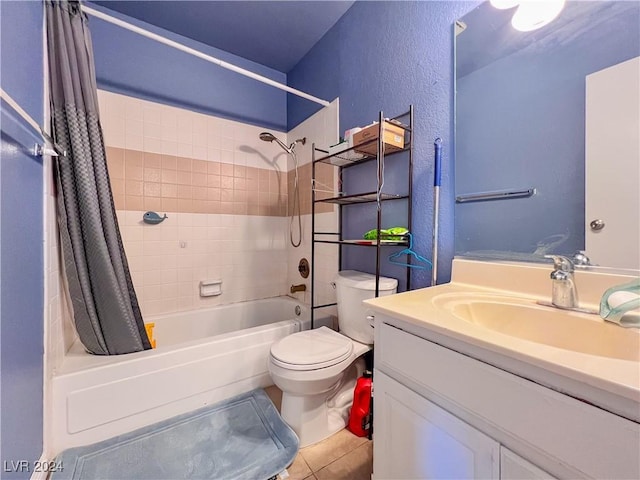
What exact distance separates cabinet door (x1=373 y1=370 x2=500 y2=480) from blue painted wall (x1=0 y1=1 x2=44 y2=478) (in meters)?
1.05

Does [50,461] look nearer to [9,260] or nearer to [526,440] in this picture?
[9,260]

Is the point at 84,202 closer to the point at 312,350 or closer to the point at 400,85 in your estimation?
the point at 312,350

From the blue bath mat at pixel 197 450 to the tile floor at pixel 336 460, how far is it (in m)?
0.06

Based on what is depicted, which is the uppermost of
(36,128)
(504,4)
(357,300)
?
(504,4)

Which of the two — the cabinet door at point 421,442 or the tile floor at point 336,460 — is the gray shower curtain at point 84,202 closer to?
the tile floor at point 336,460

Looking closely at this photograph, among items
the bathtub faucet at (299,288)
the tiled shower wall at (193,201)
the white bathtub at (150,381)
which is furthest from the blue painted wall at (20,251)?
the bathtub faucet at (299,288)

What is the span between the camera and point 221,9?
1674 millimetres

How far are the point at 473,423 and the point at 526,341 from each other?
0.73ft

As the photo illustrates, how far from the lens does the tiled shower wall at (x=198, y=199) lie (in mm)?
1761

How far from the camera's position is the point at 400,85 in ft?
4.50

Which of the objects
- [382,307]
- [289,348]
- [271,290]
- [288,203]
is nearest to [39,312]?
[289,348]

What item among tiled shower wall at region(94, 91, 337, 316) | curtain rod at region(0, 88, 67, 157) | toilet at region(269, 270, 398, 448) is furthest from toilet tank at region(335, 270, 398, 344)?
curtain rod at region(0, 88, 67, 157)

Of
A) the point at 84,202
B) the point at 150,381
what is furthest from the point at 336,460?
the point at 84,202

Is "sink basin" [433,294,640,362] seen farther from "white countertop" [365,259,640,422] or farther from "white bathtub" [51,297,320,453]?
"white bathtub" [51,297,320,453]
